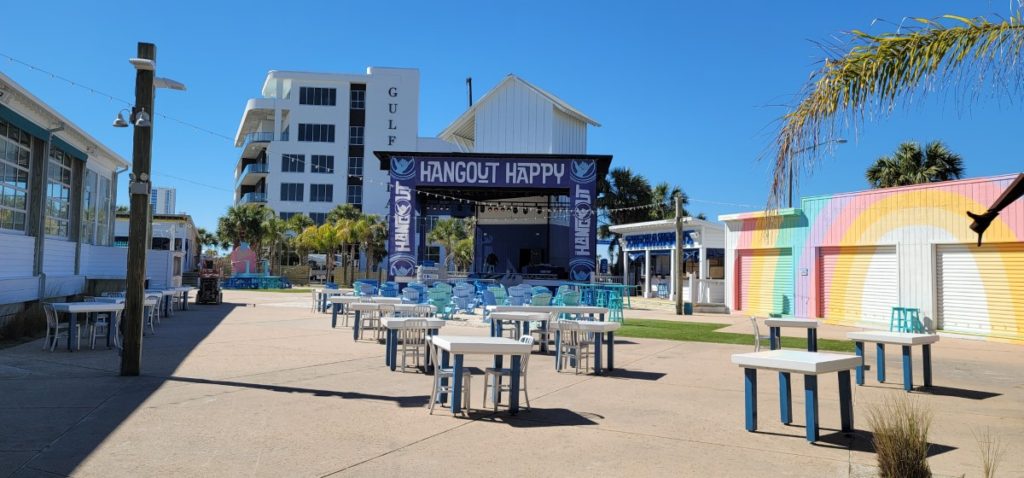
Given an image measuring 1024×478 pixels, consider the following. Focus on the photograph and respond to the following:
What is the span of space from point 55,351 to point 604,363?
863cm

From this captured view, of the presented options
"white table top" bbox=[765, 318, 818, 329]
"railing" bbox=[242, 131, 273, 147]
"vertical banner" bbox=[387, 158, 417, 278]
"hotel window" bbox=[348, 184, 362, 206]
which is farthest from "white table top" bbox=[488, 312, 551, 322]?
"railing" bbox=[242, 131, 273, 147]

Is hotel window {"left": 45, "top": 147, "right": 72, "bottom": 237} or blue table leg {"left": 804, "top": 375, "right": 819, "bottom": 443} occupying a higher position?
hotel window {"left": 45, "top": 147, "right": 72, "bottom": 237}

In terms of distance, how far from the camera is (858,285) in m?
20.3

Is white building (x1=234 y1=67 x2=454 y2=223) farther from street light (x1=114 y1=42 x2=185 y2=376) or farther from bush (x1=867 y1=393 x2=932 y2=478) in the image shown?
bush (x1=867 y1=393 x2=932 y2=478)

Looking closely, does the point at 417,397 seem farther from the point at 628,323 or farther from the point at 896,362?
the point at 628,323

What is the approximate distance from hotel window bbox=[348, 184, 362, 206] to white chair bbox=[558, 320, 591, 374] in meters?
56.8

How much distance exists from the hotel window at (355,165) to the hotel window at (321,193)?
90.6 inches

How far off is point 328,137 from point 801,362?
62466mm

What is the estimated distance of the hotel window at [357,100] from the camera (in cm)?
6519

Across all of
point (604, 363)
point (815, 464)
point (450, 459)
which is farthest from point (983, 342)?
point (450, 459)

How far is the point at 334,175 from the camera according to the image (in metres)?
64.2

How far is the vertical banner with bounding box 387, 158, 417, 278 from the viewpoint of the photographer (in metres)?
29.1

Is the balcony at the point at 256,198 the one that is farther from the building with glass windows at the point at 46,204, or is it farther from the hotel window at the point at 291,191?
the building with glass windows at the point at 46,204

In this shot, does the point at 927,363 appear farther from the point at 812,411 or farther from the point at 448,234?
the point at 448,234
